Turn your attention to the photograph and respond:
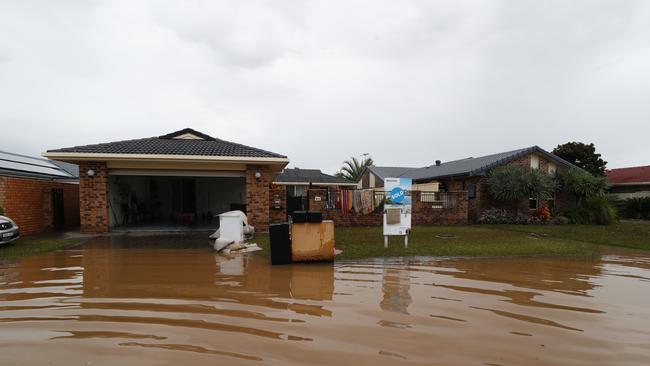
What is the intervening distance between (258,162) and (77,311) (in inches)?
334

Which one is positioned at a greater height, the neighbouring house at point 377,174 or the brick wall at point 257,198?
the neighbouring house at point 377,174

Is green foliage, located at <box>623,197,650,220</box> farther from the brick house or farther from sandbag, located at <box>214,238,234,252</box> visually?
sandbag, located at <box>214,238,234,252</box>

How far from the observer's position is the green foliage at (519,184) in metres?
17.8

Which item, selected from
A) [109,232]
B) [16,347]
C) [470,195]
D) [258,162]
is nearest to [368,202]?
[258,162]

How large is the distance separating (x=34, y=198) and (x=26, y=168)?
4400mm

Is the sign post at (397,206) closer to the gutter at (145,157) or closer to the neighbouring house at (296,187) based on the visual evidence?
the gutter at (145,157)

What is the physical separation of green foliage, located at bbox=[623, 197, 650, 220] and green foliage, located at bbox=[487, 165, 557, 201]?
28.1 ft

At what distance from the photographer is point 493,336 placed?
3438 mm

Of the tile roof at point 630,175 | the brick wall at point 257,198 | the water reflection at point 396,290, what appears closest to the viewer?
the water reflection at point 396,290

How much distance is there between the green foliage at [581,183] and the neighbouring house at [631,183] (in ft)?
25.2

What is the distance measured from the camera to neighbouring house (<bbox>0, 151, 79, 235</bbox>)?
1059 centimetres

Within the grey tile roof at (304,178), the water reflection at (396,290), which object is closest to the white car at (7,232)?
the water reflection at (396,290)

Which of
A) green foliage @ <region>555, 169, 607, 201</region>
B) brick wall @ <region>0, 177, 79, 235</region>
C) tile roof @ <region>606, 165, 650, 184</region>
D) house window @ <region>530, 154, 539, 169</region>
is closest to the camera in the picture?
brick wall @ <region>0, 177, 79, 235</region>

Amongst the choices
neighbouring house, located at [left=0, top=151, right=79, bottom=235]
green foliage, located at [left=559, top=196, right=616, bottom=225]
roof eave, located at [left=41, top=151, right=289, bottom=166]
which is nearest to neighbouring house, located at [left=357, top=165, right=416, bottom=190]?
green foliage, located at [left=559, top=196, right=616, bottom=225]
